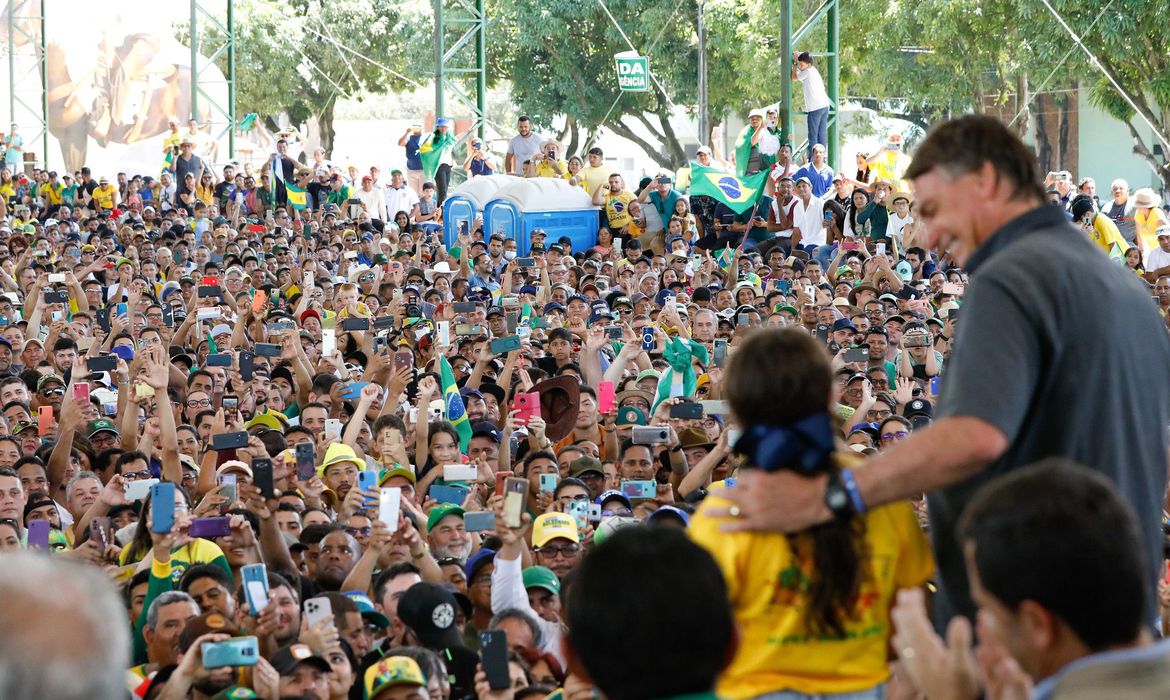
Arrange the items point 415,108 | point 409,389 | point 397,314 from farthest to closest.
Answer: point 415,108 → point 397,314 → point 409,389

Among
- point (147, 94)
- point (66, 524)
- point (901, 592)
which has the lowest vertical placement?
point (66, 524)

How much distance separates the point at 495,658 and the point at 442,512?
266 cm

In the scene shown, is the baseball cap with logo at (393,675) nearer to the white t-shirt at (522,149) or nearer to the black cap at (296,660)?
the black cap at (296,660)

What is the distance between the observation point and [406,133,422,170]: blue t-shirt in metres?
28.9

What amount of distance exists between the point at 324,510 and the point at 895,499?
553 cm

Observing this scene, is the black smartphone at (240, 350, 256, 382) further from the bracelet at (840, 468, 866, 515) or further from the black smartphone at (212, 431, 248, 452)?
the bracelet at (840, 468, 866, 515)

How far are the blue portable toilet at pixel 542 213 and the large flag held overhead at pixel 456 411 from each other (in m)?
10.5

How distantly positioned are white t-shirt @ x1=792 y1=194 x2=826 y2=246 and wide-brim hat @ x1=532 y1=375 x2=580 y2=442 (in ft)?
30.1

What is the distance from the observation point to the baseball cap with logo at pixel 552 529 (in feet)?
23.1

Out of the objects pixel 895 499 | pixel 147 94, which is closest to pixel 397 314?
pixel 895 499

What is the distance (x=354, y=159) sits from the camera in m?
61.0

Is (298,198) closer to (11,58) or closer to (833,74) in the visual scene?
(833,74)

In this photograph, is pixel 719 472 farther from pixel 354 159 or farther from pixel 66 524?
pixel 354 159

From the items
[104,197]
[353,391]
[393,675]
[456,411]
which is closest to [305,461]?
[456,411]
